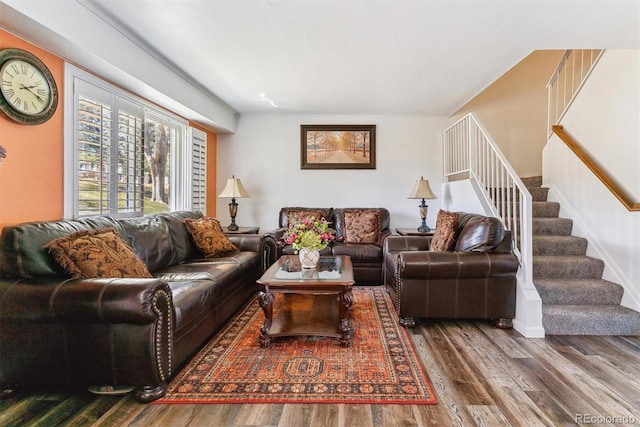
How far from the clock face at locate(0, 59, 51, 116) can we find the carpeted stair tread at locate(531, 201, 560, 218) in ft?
15.3

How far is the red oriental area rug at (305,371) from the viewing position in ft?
5.73

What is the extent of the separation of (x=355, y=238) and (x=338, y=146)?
1546 mm

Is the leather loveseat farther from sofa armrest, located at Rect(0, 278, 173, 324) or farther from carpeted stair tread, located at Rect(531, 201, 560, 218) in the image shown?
sofa armrest, located at Rect(0, 278, 173, 324)

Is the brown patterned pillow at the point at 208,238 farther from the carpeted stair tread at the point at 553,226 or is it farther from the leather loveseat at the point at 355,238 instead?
the carpeted stair tread at the point at 553,226

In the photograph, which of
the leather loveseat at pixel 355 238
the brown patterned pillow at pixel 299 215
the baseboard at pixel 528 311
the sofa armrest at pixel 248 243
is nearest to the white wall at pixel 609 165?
the baseboard at pixel 528 311

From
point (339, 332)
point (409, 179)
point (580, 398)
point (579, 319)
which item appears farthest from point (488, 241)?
point (409, 179)

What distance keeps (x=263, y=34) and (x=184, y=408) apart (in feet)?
8.36

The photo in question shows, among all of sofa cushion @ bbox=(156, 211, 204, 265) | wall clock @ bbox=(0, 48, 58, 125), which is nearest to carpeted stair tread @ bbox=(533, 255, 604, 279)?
sofa cushion @ bbox=(156, 211, 204, 265)

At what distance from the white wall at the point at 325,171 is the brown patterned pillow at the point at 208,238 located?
1636 millimetres

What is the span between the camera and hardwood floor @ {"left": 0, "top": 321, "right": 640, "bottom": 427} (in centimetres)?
156

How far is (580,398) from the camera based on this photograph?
1.74m

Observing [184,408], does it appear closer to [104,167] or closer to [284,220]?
[104,167]

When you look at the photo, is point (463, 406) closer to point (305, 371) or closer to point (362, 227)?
point (305, 371)

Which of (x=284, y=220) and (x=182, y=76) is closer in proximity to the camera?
(x=182, y=76)
